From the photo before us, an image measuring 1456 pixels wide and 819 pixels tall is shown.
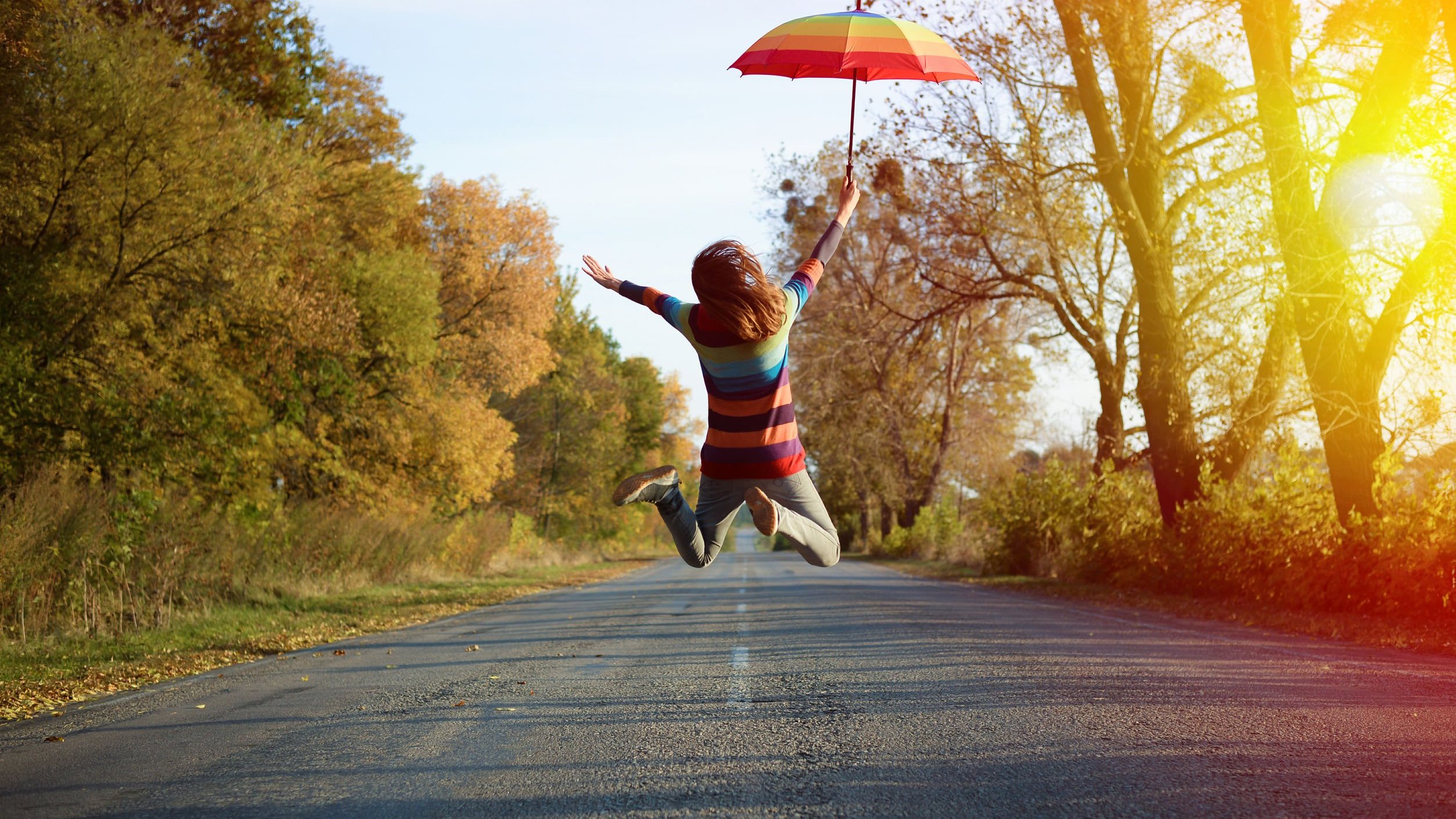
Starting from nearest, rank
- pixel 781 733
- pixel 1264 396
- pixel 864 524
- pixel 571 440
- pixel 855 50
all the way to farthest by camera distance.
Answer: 1. pixel 855 50
2. pixel 781 733
3. pixel 1264 396
4. pixel 571 440
5. pixel 864 524

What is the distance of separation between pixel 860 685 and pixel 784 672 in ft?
2.96

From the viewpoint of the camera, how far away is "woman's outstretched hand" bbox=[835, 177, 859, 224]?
5.88 m

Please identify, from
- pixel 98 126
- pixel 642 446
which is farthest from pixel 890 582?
pixel 642 446

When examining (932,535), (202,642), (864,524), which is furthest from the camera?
(864,524)

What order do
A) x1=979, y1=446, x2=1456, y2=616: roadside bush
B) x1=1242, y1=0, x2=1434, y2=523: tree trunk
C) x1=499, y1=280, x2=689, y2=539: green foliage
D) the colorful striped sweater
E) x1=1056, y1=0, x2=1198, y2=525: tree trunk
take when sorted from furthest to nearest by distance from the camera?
x1=499, y1=280, x2=689, y2=539: green foliage < x1=1056, y1=0, x2=1198, y2=525: tree trunk < x1=1242, y1=0, x2=1434, y2=523: tree trunk < x1=979, y1=446, x2=1456, y2=616: roadside bush < the colorful striped sweater

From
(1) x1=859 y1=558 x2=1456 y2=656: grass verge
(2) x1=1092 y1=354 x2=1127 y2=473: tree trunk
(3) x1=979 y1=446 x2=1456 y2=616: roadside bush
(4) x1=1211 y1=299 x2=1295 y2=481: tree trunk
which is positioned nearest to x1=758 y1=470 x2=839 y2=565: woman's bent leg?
(1) x1=859 y1=558 x2=1456 y2=656: grass verge

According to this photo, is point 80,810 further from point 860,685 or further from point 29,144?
point 29,144

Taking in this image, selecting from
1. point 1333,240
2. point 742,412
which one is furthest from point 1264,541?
point 742,412

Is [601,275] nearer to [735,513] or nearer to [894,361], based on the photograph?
[735,513]

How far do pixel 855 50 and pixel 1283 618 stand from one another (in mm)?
10701

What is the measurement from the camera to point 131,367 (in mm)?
15406

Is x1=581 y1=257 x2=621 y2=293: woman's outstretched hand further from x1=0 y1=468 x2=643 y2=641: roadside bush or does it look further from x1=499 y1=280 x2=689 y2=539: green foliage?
x1=499 y1=280 x2=689 y2=539: green foliage

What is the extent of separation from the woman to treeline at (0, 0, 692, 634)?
10.1m

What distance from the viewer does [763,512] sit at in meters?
5.00
